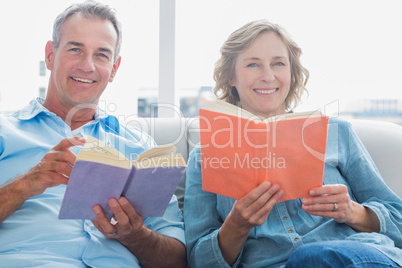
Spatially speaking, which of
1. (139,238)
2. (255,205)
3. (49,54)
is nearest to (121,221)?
(139,238)

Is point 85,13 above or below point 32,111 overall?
above

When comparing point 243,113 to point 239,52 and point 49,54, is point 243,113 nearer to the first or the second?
point 239,52

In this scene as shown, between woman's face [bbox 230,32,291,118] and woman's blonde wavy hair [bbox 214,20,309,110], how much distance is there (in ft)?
0.08

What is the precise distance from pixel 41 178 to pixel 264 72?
2.92 feet

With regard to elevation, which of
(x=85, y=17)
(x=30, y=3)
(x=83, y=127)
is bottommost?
(x=83, y=127)

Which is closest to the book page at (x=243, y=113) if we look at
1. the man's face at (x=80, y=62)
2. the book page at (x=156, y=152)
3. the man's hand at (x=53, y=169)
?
the book page at (x=156, y=152)

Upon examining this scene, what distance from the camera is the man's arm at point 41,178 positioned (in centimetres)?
107

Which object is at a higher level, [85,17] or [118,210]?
[85,17]

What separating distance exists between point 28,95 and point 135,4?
105 centimetres

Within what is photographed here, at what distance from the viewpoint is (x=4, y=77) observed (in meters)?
2.74

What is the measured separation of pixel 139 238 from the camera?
1.24 metres

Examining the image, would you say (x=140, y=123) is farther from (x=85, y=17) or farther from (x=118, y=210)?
(x=118, y=210)

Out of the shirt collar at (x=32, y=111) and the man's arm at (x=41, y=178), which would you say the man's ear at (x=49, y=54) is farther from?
the man's arm at (x=41, y=178)

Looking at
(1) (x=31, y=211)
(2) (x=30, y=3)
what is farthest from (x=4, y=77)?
(1) (x=31, y=211)
